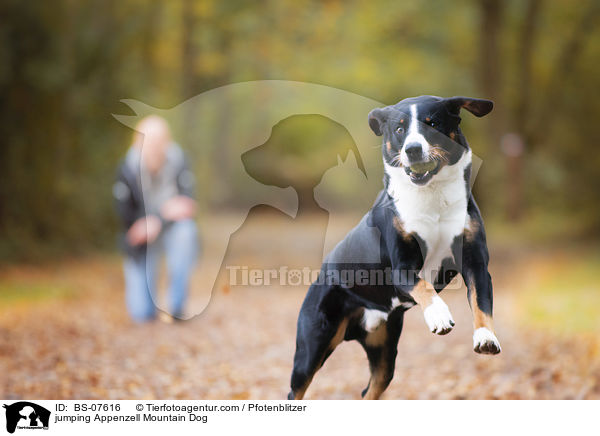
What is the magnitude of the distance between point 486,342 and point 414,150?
21.7 inches

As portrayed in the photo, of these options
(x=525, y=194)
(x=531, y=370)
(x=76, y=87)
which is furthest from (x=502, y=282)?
(x=76, y=87)

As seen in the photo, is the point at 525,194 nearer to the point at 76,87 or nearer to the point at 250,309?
the point at 250,309

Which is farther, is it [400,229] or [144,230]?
[144,230]

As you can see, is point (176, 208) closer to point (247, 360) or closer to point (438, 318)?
point (247, 360)

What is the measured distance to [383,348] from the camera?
7.47 ft

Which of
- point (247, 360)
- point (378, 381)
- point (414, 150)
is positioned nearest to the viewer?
point (414, 150)

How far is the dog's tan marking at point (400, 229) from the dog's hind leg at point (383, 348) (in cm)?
44

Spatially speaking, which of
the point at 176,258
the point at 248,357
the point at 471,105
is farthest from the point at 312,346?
the point at 176,258

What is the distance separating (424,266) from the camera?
185cm

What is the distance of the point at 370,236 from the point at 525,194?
825cm

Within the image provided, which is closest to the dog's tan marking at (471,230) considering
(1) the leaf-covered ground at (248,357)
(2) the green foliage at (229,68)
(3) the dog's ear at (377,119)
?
(3) the dog's ear at (377,119)

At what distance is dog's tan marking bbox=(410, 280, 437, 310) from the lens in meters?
1.72
